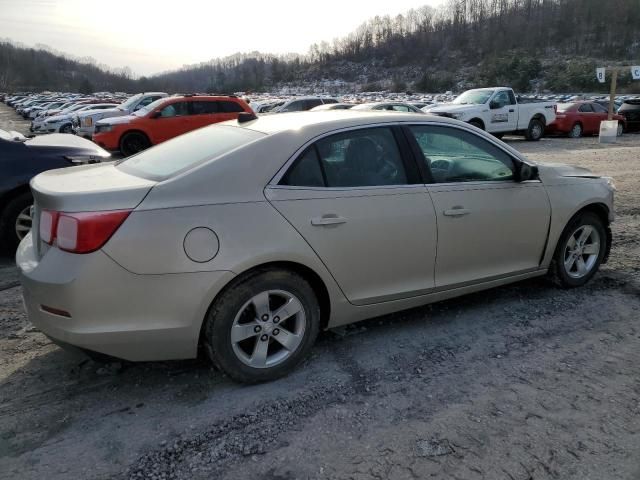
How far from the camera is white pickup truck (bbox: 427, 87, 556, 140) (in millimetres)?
18219

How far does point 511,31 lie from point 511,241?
134 m

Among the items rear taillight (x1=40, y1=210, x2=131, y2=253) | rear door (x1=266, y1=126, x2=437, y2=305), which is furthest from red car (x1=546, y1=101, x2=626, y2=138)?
rear taillight (x1=40, y1=210, x2=131, y2=253)

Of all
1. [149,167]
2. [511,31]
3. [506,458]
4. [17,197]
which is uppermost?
[511,31]

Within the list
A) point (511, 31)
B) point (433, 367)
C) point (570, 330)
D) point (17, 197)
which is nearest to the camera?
point (433, 367)

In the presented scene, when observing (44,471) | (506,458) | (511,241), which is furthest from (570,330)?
(44,471)

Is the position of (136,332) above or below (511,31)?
below

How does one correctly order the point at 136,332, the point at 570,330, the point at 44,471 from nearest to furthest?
the point at 44,471, the point at 136,332, the point at 570,330

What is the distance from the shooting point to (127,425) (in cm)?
279

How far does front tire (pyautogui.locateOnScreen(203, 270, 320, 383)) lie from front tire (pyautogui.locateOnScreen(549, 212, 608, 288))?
94.9 inches

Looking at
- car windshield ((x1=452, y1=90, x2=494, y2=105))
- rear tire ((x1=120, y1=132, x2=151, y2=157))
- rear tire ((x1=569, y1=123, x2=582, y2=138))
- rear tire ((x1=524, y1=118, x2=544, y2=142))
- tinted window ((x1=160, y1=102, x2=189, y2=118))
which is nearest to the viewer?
rear tire ((x1=120, y1=132, x2=151, y2=157))

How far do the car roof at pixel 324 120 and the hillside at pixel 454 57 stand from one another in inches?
2922

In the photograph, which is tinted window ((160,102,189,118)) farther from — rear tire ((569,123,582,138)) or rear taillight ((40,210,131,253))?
rear tire ((569,123,582,138))

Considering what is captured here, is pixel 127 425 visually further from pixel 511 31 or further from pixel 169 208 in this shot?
pixel 511 31

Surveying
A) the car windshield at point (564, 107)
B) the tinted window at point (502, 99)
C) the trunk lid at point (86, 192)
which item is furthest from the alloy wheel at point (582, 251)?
the car windshield at point (564, 107)
